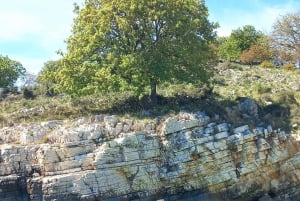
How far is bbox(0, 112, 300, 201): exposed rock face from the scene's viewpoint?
88.6 feet

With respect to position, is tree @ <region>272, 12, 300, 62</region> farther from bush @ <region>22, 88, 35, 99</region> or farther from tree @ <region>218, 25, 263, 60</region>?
bush @ <region>22, 88, 35, 99</region>

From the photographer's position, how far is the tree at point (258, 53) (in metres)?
50.8

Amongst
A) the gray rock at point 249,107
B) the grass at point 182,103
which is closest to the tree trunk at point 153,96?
the grass at point 182,103

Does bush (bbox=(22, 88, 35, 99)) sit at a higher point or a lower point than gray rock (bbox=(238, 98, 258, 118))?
higher

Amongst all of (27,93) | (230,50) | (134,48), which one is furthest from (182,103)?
(230,50)

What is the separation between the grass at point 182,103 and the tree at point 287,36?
14672 millimetres

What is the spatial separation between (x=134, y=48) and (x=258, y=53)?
22.6 meters

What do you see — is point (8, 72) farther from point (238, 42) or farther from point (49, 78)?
point (238, 42)

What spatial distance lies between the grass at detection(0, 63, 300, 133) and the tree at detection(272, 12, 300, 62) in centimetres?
1467

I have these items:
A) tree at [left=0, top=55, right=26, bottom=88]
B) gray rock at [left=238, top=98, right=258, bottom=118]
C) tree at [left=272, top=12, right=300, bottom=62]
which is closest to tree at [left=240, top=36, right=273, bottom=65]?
tree at [left=272, top=12, right=300, bottom=62]

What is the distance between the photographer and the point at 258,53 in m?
51.6

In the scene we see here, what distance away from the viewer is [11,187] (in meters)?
27.2

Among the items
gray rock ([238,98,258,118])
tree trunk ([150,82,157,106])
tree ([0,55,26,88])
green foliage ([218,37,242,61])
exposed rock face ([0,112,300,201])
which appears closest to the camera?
Result: exposed rock face ([0,112,300,201])

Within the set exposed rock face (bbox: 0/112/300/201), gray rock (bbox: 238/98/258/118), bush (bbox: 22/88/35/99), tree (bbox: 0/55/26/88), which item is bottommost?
exposed rock face (bbox: 0/112/300/201)
